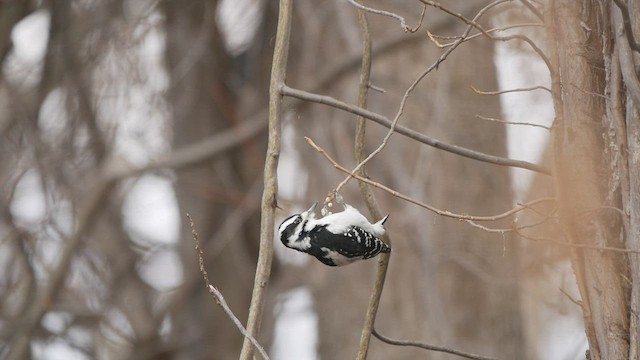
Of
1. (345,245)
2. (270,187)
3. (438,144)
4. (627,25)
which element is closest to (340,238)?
(345,245)

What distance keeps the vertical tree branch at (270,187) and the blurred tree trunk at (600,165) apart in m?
0.64

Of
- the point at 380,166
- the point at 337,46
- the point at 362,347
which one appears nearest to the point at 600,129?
the point at 362,347

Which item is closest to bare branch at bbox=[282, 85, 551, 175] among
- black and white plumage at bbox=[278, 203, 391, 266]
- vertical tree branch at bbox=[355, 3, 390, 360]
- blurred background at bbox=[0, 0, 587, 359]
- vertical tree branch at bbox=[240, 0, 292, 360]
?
vertical tree branch at bbox=[240, 0, 292, 360]

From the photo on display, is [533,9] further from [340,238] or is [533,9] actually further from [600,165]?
[340,238]

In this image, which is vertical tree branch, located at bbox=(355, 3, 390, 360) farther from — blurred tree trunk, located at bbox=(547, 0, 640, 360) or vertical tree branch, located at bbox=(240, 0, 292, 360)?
blurred tree trunk, located at bbox=(547, 0, 640, 360)

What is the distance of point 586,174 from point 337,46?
4944mm

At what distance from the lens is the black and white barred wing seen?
2661 millimetres

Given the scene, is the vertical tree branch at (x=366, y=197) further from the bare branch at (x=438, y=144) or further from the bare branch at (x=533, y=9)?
the bare branch at (x=533, y=9)

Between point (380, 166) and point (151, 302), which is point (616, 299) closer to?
point (380, 166)

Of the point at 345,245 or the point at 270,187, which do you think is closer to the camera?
the point at 270,187

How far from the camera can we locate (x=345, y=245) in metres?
2.72

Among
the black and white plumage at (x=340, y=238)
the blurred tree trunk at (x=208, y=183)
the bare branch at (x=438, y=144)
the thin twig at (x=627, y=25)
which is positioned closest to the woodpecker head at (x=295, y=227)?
the black and white plumage at (x=340, y=238)

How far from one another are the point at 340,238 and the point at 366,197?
0.80ft

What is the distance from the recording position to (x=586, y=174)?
2193mm
